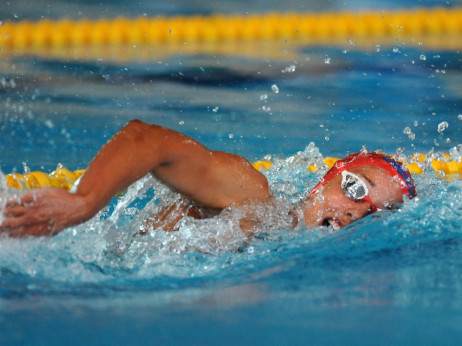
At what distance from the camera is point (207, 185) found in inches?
74.2

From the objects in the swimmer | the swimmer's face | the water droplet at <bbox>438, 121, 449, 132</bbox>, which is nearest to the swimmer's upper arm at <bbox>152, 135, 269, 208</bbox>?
the swimmer

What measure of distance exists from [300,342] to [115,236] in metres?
0.94

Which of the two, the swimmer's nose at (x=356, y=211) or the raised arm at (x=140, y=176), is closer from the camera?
the raised arm at (x=140, y=176)

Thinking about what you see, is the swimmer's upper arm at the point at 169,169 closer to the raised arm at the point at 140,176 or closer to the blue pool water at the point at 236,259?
the raised arm at the point at 140,176

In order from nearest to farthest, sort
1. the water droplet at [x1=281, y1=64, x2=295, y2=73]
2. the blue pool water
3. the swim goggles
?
the blue pool water
the swim goggles
the water droplet at [x1=281, y1=64, x2=295, y2=73]

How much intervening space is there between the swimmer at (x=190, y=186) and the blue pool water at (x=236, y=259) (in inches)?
2.6

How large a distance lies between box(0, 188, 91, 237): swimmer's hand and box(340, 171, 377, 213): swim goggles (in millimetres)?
968

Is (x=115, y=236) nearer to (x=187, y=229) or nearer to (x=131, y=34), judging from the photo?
(x=187, y=229)

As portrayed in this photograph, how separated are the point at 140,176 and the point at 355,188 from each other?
776 millimetres

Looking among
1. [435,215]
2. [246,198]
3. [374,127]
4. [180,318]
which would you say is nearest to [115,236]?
[246,198]

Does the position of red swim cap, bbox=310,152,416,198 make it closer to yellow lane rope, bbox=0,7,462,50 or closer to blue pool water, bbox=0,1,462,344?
blue pool water, bbox=0,1,462,344

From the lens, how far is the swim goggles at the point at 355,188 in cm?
207

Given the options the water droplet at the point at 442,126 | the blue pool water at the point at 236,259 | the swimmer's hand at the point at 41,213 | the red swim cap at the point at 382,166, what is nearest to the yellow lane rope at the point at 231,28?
the blue pool water at the point at 236,259

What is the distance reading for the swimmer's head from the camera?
2078mm
